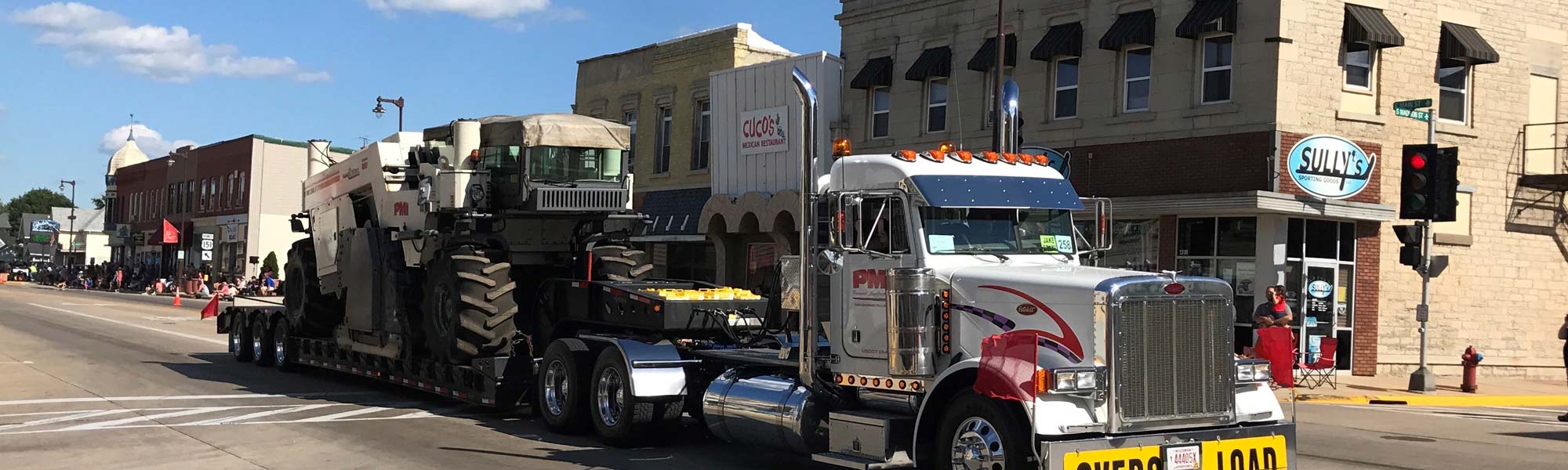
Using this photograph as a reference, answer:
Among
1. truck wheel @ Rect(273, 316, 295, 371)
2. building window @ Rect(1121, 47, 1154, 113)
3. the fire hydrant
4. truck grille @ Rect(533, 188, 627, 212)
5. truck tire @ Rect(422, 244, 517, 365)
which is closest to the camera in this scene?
truck tire @ Rect(422, 244, 517, 365)

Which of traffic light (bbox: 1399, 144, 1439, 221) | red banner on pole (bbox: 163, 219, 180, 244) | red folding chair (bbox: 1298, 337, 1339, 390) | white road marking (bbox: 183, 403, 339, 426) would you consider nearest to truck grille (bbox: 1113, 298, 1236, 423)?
white road marking (bbox: 183, 403, 339, 426)

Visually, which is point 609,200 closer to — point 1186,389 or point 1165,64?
point 1186,389

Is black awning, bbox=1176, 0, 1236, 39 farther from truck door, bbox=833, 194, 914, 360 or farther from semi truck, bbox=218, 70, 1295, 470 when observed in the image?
truck door, bbox=833, 194, 914, 360

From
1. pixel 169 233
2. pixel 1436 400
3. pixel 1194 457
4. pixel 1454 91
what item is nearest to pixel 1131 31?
pixel 1454 91

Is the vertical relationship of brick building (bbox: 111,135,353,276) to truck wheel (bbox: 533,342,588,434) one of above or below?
above

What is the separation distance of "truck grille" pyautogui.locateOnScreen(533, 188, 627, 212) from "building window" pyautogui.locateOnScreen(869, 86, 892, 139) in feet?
52.1

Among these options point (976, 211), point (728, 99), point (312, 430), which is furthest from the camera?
point (728, 99)

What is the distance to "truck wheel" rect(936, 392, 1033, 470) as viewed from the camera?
8492mm

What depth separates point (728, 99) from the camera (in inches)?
1364

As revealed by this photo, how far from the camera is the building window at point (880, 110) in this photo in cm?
3131

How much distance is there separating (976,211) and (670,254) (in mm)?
28089

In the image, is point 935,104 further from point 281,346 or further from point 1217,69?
point 281,346

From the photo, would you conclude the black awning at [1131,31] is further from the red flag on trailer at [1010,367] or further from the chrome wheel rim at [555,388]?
the red flag on trailer at [1010,367]

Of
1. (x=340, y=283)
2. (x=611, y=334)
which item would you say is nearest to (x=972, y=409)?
(x=611, y=334)
